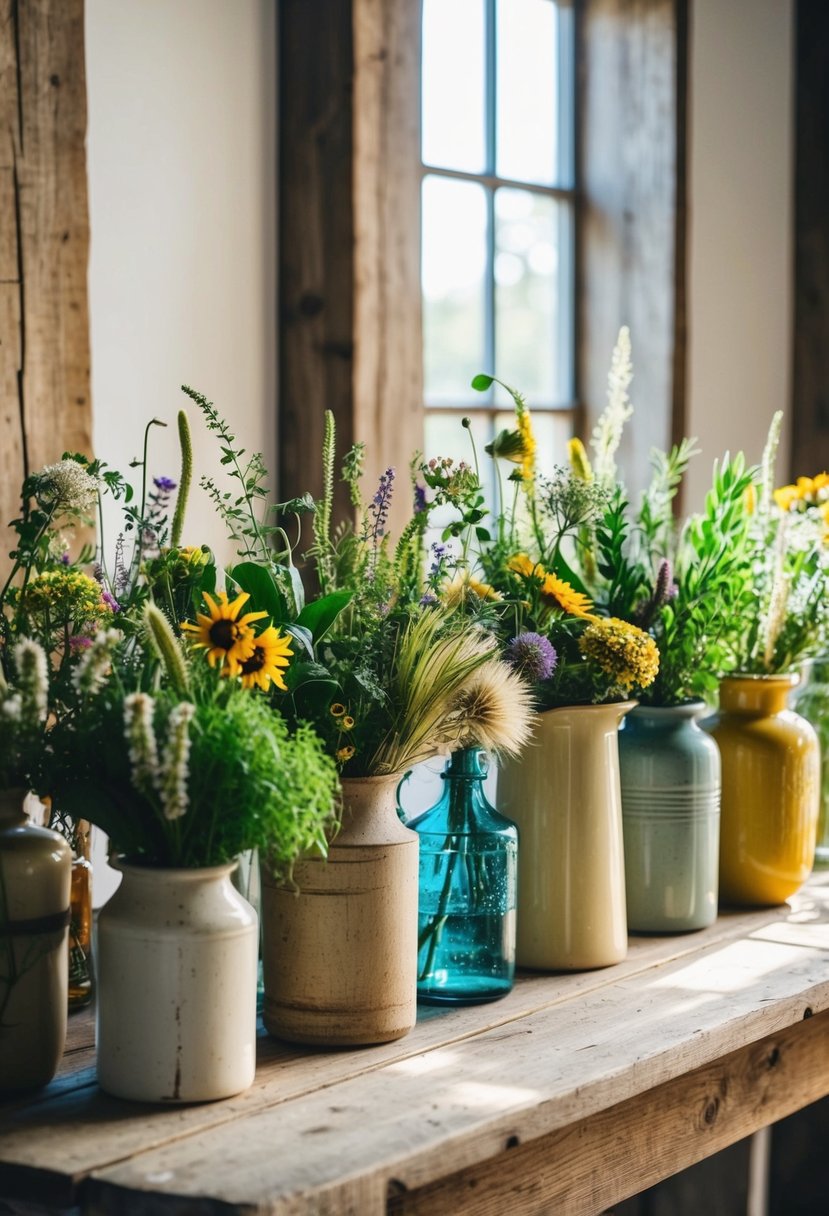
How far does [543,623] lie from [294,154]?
83 centimetres

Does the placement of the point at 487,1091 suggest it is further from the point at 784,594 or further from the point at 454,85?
the point at 454,85

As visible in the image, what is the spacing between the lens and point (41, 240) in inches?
61.9

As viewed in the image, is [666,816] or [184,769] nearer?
[184,769]

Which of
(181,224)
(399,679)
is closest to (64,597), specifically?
(399,679)

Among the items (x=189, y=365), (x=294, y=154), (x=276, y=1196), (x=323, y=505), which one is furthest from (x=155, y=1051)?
(x=294, y=154)

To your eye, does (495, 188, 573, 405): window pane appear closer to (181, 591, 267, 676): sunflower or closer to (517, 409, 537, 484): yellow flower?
(517, 409, 537, 484): yellow flower

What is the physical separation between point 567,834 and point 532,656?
0.62 ft

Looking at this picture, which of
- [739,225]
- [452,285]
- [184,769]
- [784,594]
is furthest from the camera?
[739,225]

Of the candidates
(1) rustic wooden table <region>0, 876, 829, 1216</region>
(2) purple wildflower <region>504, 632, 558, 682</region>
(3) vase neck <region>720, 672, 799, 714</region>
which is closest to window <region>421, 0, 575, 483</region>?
(3) vase neck <region>720, 672, 799, 714</region>

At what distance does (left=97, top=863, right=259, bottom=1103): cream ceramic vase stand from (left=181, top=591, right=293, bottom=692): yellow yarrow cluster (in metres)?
0.14

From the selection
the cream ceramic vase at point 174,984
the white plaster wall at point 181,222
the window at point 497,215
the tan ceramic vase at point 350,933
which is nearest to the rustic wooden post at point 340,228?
the white plaster wall at point 181,222

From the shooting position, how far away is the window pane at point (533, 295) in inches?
98.8

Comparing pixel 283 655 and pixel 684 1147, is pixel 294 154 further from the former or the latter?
pixel 684 1147

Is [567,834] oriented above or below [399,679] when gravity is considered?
below
